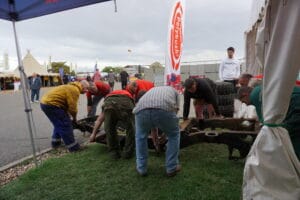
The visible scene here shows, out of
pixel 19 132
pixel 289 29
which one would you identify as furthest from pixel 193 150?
pixel 19 132

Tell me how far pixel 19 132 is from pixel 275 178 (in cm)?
653

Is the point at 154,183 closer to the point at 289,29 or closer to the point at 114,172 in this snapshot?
the point at 114,172

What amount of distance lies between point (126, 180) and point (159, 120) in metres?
0.92

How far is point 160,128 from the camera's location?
10.4 ft

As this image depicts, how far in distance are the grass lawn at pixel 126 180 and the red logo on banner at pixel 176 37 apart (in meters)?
2.85

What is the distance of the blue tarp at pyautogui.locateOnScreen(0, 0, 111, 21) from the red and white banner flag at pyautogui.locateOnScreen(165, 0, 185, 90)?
309 cm

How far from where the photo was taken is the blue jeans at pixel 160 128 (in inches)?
121

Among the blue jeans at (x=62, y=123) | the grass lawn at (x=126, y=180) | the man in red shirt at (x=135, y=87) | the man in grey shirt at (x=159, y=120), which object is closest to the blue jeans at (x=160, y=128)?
the man in grey shirt at (x=159, y=120)

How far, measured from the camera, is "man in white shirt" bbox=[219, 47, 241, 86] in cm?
642

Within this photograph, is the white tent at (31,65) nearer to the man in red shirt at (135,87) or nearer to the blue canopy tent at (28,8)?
the man in red shirt at (135,87)

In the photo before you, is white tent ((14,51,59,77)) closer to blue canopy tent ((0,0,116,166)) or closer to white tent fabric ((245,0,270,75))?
white tent fabric ((245,0,270,75))

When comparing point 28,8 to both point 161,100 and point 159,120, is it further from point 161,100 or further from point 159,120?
point 159,120

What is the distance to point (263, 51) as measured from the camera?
5.90 ft

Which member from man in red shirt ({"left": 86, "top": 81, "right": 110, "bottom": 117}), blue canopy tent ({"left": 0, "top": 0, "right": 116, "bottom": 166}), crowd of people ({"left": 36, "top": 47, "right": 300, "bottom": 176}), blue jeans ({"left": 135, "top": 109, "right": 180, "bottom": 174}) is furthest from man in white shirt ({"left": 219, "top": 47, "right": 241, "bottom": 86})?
blue canopy tent ({"left": 0, "top": 0, "right": 116, "bottom": 166})
